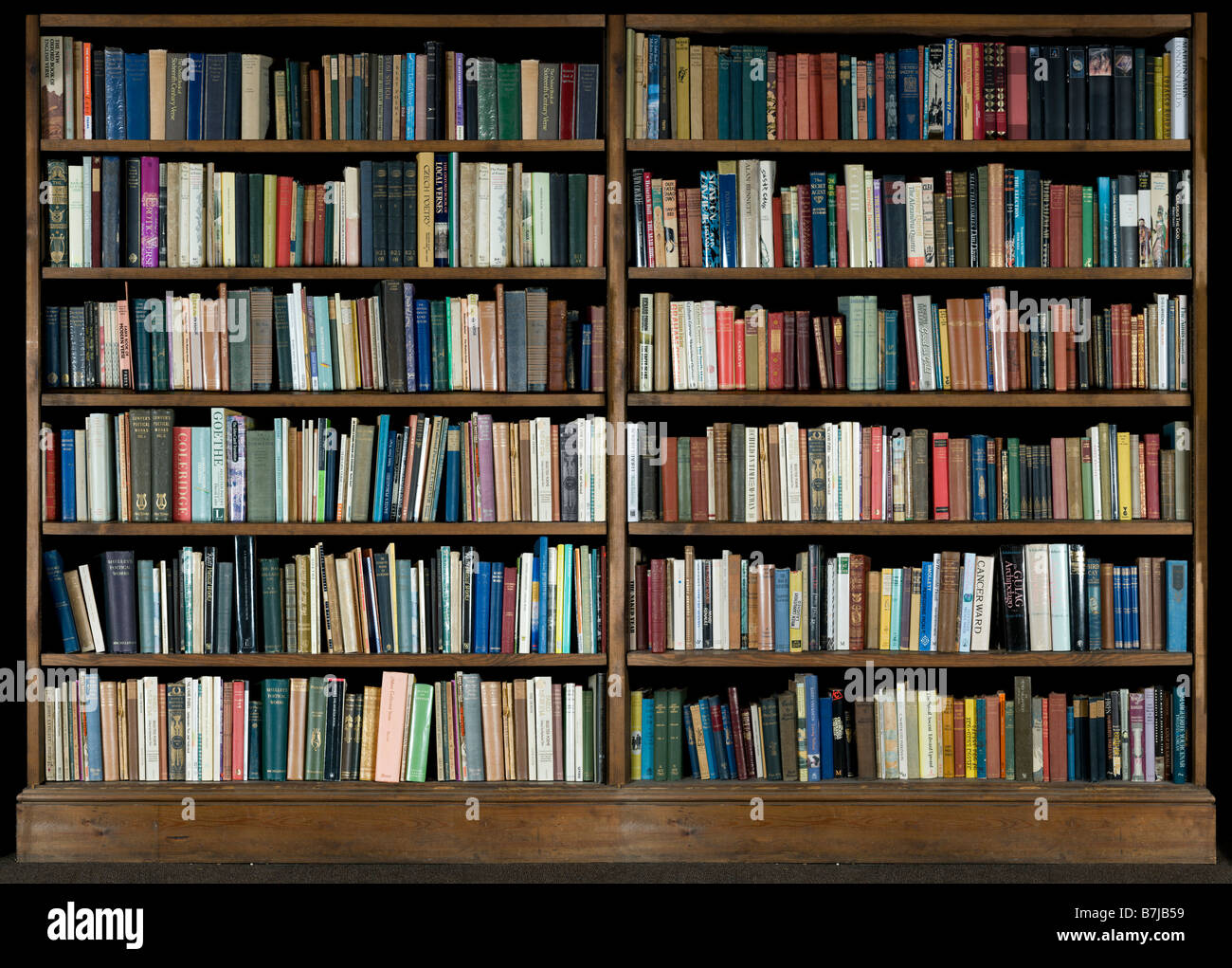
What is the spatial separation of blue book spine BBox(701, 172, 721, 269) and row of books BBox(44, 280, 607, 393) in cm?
33

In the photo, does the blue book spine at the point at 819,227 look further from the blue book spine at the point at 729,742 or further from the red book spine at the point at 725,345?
the blue book spine at the point at 729,742

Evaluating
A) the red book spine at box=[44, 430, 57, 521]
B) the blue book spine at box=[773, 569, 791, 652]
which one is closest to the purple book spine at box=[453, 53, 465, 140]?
the red book spine at box=[44, 430, 57, 521]

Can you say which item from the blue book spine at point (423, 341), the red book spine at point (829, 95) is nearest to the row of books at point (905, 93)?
the red book spine at point (829, 95)

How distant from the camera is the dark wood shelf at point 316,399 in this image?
3051mm

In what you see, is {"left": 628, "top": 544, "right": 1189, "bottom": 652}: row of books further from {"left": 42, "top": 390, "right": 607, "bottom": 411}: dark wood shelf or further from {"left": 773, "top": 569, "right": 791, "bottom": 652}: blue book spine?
{"left": 42, "top": 390, "right": 607, "bottom": 411}: dark wood shelf

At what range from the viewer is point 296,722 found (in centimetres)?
309

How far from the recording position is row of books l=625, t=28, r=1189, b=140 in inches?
121

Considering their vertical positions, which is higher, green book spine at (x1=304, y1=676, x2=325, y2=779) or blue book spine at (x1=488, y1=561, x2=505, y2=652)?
blue book spine at (x1=488, y1=561, x2=505, y2=652)

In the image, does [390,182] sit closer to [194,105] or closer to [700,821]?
[194,105]

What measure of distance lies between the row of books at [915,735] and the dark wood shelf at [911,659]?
67 millimetres

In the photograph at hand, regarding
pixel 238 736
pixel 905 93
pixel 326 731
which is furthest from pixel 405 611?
pixel 905 93

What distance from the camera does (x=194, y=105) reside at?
3.10m
